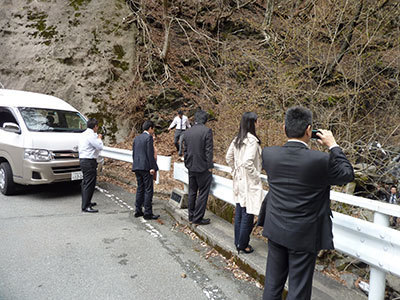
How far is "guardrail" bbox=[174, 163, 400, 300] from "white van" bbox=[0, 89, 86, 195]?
19.4 ft

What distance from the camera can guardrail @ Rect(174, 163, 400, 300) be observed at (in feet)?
7.91

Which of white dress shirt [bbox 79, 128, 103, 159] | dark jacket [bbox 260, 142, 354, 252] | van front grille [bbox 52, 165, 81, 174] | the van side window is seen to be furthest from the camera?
the van side window

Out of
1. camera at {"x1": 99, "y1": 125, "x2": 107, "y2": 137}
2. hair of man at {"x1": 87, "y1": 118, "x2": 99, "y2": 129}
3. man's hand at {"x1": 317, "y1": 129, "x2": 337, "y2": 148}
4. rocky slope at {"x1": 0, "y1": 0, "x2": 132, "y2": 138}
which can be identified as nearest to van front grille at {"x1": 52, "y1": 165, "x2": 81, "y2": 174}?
hair of man at {"x1": 87, "y1": 118, "x2": 99, "y2": 129}

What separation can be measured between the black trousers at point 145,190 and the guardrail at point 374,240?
3539 mm

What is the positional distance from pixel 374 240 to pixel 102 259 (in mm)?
3408

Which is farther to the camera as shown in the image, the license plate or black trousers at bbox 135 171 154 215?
the license plate

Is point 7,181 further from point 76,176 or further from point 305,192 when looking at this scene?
point 305,192

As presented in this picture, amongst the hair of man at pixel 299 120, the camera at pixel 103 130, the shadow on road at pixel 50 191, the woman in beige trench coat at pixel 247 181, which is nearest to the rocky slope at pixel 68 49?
the camera at pixel 103 130

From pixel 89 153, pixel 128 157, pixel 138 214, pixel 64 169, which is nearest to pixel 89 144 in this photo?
pixel 89 153

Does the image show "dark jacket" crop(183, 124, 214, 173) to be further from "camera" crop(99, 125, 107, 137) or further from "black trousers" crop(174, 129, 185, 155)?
"camera" crop(99, 125, 107, 137)

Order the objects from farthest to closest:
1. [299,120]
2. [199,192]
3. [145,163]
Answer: [145,163]
[199,192]
[299,120]

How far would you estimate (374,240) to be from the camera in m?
2.59

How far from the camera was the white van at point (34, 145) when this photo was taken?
648 cm

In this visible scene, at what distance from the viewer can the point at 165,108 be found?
1299 centimetres
